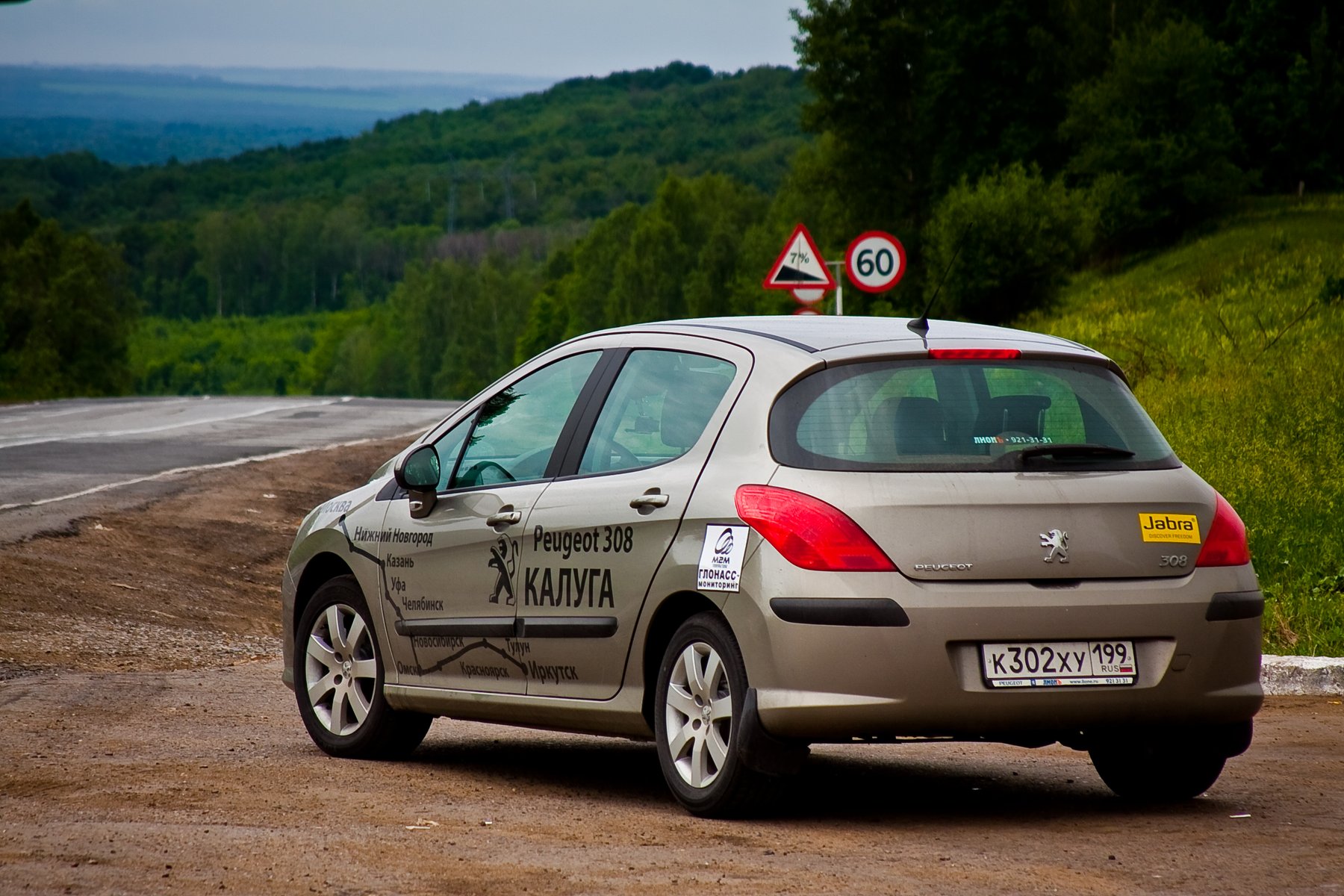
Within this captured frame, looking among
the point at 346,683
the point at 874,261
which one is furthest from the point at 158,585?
the point at 874,261

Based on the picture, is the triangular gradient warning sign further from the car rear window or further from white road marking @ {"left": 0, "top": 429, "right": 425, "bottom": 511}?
the car rear window

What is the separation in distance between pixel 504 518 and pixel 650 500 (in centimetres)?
93

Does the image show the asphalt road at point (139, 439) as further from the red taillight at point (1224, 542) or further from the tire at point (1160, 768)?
the red taillight at point (1224, 542)

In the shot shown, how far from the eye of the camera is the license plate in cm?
563

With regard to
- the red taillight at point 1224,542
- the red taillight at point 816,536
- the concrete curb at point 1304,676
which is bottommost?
the concrete curb at point 1304,676

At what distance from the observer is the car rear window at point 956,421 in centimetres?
582

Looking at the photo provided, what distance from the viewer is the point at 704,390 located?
6.34m

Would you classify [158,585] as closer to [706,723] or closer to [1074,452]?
[706,723]

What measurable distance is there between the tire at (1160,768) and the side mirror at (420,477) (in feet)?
9.04

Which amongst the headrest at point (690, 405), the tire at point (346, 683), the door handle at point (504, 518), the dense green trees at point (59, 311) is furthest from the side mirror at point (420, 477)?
the dense green trees at point (59, 311)

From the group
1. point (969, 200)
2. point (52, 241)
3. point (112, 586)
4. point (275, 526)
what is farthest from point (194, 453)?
point (52, 241)

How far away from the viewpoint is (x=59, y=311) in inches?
3501

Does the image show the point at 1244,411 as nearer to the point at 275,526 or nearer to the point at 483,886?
the point at 275,526

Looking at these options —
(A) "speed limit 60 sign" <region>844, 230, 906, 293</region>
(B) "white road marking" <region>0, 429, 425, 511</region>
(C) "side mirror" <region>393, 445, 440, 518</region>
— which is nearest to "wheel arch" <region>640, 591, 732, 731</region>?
(C) "side mirror" <region>393, 445, 440, 518</region>
